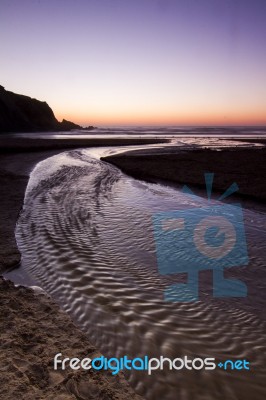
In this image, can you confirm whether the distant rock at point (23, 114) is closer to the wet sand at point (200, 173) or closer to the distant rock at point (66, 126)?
the distant rock at point (66, 126)

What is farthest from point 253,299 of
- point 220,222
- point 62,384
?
point 220,222

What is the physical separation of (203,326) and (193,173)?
13466 millimetres

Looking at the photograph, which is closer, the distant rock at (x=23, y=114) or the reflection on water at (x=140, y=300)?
the reflection on water at (x=140, y=300)

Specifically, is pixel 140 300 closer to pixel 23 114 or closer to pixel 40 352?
pixel 40 352

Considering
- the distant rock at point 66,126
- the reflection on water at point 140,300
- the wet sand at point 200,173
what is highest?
the distant rock at point 66,126

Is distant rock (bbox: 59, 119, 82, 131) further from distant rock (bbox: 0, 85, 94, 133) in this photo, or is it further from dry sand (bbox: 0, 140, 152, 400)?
dry sand (bbox: 0, 140, 152, 400)

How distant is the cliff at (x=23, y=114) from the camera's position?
83.8 metres

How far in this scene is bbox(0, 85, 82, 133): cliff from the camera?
83.8 m

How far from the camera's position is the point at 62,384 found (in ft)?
9.82

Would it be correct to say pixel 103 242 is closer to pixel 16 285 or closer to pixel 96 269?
pixel 96 269

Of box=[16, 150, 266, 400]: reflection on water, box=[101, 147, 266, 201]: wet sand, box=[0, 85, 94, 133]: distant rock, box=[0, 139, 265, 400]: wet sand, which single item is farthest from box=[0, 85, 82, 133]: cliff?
box=[0, 139, 265, 400]: wet sand

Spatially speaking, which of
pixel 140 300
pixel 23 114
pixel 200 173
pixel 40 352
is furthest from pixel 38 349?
pixel 23 114

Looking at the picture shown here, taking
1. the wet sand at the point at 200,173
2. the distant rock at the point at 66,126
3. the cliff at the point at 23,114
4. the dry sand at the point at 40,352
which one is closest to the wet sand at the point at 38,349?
the dry sand at the point at 40,352

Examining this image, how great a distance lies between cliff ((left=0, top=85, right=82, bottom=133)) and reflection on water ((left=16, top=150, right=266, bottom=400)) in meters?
79.4
